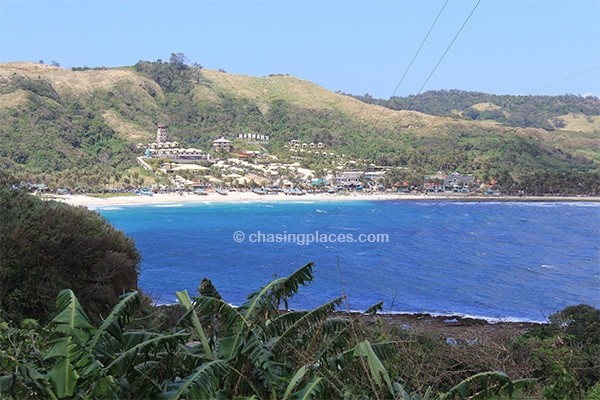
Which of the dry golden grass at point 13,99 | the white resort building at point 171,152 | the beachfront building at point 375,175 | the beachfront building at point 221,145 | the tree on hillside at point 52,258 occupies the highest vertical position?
the dry golden grass at point 13,99

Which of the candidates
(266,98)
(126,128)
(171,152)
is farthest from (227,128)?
(266,98)

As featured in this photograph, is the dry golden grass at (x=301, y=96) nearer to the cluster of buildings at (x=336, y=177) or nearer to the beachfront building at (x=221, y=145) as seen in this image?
the beachfront building at (x=221, y=145)

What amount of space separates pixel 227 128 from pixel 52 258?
233ft

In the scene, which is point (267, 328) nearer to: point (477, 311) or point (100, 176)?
point (477, 311)

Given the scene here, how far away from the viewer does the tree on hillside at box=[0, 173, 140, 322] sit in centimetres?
738

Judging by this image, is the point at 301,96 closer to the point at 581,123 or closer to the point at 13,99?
the point at 581,123

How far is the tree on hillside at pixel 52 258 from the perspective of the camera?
7.38m

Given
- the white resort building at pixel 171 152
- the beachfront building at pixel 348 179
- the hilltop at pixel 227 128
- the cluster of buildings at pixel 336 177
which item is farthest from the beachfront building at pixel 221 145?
the beachfront building at pixel 348 179

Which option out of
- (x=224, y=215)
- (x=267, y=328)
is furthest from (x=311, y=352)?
(x=224, y=215)

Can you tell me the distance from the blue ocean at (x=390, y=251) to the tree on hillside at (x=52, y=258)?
15.7 feet

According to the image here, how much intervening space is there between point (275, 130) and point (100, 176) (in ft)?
107

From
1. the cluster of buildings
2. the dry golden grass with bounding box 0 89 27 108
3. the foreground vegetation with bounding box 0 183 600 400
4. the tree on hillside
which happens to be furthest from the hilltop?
the foreground vegetation with bounding box 0 183 600 400

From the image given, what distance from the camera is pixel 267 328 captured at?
12.2ft

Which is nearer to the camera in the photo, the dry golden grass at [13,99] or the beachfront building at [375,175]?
the beachfront building at [375,175]
